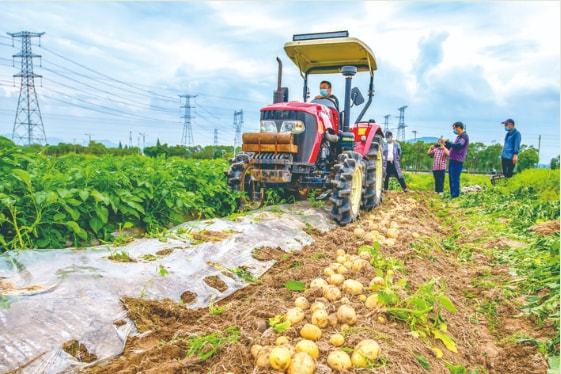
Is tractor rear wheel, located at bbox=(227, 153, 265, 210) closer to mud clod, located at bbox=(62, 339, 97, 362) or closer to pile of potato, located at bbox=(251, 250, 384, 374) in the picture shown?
pile of potato, located at bbox=(251, 250, 384, 374)

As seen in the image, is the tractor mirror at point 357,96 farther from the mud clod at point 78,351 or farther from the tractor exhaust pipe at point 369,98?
the mud clod at point 78,351

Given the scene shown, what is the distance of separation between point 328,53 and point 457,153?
4987 mm

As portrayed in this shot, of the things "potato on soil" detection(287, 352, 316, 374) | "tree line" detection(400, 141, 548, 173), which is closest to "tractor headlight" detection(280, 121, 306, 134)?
"potato on soil" detection(287, 352, 316, 374)

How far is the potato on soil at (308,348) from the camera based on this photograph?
2486 mm

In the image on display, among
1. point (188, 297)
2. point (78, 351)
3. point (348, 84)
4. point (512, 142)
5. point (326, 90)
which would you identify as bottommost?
point (78, 351)

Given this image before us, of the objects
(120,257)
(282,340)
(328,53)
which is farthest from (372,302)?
(328,53)

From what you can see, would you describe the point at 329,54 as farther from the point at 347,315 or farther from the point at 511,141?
the point at 511,141

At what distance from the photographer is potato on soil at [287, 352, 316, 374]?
7.59 feet

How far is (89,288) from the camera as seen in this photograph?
320cm

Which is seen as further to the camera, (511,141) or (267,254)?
(511,141)

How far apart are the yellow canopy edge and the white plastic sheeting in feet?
13.2

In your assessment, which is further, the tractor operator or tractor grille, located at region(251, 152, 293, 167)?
the tractor operator

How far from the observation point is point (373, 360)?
2447 mm

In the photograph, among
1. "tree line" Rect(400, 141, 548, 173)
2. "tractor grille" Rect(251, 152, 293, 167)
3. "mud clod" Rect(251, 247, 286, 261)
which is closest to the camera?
"mud clod" Rect(251, 247, 286, 261)
